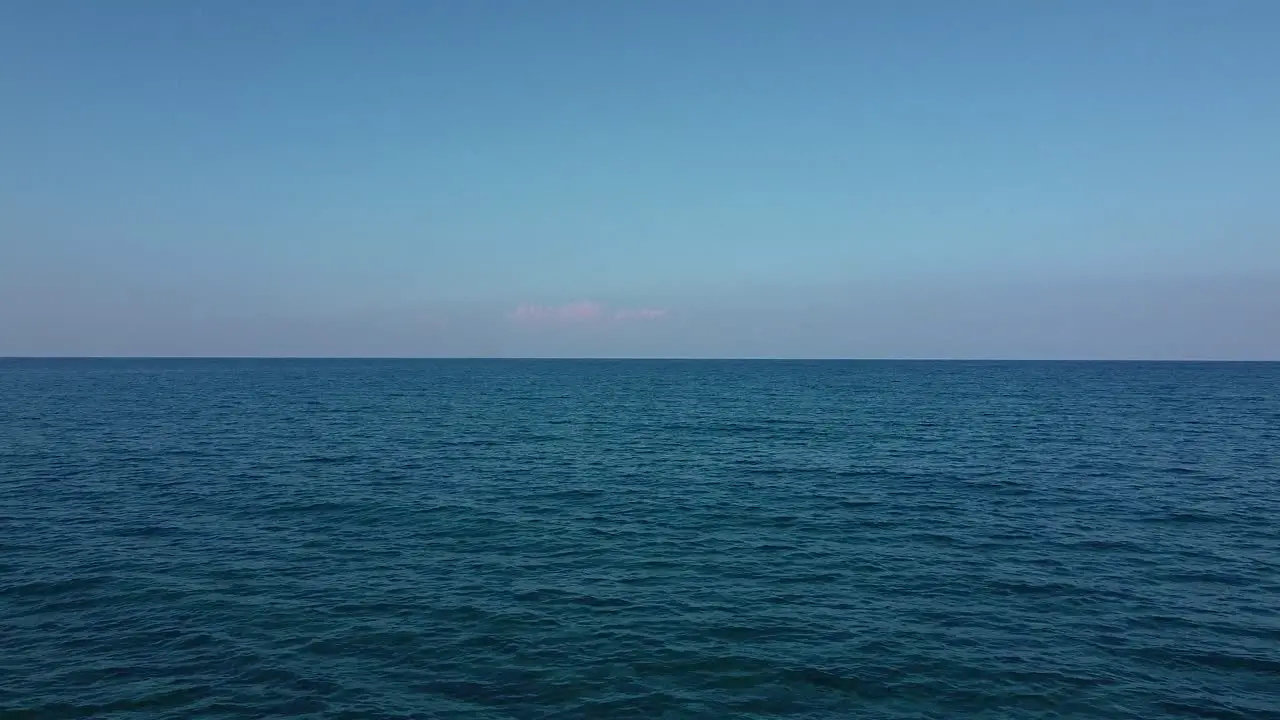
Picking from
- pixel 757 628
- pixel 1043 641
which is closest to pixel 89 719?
pixel 757 628

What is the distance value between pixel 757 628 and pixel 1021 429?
6573cm

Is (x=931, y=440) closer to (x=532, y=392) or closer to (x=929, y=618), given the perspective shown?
(x=929, y=618)

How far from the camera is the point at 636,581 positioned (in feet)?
95.7

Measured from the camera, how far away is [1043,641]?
23.5 metres

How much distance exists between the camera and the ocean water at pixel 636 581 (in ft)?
66.8

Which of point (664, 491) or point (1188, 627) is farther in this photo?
point (664, 491)

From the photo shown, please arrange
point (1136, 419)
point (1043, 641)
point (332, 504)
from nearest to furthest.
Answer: point (1043, 641) < point (332, 504) < point (1136, 419)

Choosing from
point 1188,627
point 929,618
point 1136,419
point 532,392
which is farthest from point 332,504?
point 532,392

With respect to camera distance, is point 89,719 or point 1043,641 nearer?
point 89,719

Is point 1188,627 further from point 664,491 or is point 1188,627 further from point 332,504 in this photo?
point 332,504

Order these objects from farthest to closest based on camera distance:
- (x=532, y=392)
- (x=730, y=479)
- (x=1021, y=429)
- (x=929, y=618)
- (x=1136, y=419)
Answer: (x=532, y=392)
(x=1136, y=419)
(x=1021, y=429)
(x=730, y=479)
(x=929, y=618)

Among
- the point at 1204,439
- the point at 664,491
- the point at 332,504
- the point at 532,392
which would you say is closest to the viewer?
the point at 332,504

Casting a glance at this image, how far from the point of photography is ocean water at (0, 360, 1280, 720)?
2036 cm

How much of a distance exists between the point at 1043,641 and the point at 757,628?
9.07 meters
